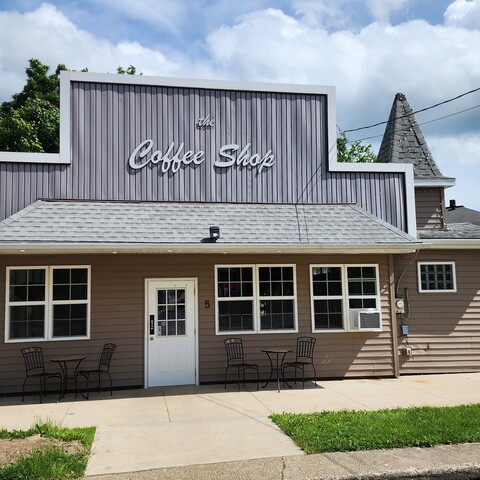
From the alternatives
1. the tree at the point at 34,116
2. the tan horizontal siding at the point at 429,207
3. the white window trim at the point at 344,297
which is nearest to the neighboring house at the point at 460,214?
the tan horizontal siding at the point at 429,207

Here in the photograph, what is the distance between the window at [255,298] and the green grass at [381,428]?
3097 mm

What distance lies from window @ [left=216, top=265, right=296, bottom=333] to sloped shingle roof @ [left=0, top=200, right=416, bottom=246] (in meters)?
1.01

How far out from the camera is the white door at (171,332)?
9828mm

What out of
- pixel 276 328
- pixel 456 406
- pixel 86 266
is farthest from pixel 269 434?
pixel 86 266

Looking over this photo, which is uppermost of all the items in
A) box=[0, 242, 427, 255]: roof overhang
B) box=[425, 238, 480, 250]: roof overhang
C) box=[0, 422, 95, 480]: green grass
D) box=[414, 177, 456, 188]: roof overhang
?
box=[414, 177, 456, 188]: roof overhang

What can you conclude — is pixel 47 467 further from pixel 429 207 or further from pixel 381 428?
pixel 429 207

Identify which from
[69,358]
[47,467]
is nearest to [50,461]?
[47,467]

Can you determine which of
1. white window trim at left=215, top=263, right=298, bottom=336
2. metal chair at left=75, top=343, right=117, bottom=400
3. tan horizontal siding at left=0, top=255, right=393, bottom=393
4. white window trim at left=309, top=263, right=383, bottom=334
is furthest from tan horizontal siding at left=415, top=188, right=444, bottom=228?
metal chair at left=75, top=343, right=117, bottom=400

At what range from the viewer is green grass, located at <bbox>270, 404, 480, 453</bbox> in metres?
5.86

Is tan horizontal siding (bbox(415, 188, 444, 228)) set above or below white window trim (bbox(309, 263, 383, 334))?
above

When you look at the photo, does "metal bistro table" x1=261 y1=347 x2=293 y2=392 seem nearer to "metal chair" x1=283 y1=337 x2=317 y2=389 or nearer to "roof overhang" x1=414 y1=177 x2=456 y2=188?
"metal chair" x1=283 y1=337 x2=317 y2=389

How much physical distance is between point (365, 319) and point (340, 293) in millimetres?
749

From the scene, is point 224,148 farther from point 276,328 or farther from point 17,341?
point 17,341

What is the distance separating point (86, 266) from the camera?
31.9 feet
